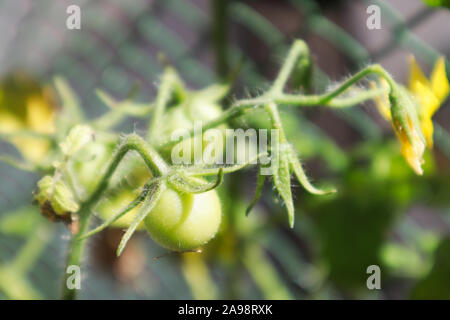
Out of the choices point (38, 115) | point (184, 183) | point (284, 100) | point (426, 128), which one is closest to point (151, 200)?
point (184, 183)

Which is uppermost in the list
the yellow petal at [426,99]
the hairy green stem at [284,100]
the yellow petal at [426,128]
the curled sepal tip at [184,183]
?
the yellow petal at [426,99]

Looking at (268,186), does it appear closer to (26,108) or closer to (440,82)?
(26,108)

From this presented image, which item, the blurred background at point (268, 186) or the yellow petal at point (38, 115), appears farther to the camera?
the yellow petal at point (38, 115)

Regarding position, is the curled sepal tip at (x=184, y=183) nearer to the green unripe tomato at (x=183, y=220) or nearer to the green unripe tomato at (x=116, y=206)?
the green unripe tomato at (x=183, y=220)

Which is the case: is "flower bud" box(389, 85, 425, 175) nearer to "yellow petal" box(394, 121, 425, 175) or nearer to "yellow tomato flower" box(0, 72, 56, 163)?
"yellow petal" box(394, 121, 425, 175)

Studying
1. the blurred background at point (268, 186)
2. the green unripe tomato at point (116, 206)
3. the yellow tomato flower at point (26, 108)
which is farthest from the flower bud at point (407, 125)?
the yellow tomato flower at point (26, 108)

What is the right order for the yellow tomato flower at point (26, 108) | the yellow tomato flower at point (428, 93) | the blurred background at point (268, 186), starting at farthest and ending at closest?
the yellow tomato flower at point (26, 108)
the blurred background at point (268, 186)
the yellow tomato flower at point (428, 93)
